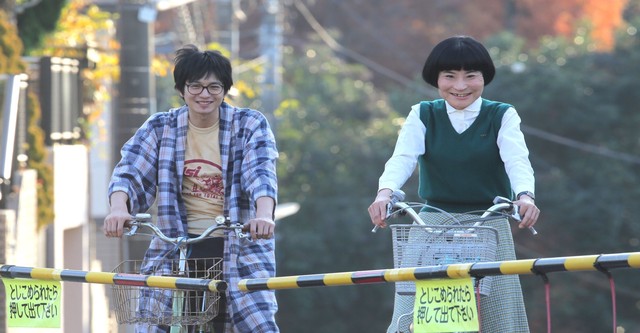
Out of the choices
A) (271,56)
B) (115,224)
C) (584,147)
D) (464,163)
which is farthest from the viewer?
(584,147)

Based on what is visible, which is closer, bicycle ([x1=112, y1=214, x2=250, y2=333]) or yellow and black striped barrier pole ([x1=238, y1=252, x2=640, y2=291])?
yellow and black striped barrier pole ([x1=238, y1=252, x2=640, y2=291])

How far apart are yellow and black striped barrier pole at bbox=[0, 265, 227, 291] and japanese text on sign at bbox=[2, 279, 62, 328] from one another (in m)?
0.06

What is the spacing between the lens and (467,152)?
6609 millimetres

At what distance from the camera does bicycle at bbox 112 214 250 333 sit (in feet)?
19.9

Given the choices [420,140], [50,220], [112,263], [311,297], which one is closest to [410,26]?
[311,297]

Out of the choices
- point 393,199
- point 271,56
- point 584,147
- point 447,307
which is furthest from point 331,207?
point 447,307

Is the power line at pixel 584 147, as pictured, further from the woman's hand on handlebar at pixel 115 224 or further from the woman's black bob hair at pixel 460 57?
A: the woman's hand on handlebar at pixel 115 224

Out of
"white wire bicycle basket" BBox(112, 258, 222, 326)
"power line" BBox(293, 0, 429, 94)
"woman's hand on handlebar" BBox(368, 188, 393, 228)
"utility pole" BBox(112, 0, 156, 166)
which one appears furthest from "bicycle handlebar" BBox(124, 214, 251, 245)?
"power line" BBox(293, 0, 429, 94)

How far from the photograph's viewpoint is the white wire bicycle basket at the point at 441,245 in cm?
596

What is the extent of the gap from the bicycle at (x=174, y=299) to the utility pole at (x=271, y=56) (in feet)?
68.9

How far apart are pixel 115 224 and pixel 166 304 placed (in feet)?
1.20

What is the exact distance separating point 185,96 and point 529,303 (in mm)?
29071

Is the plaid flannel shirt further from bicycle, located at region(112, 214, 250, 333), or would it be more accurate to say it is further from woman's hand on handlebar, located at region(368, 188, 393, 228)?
woman's hand on handlebar, located at region(368, 188, 393, 228)

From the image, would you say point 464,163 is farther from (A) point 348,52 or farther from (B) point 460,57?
(A) point 348,52
